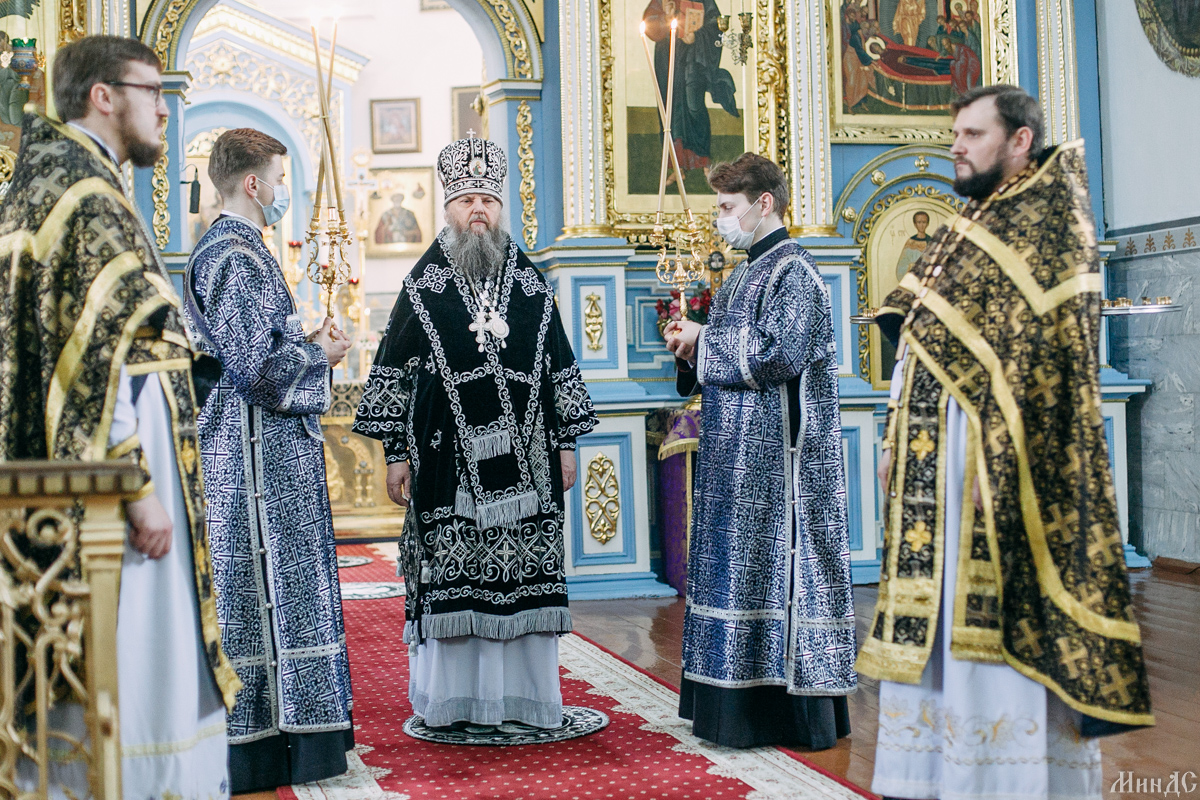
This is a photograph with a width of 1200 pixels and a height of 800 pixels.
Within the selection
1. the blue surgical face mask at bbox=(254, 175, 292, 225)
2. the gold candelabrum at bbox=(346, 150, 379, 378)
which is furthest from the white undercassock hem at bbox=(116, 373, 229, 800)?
the gold candelabrum at bbox=(346, 150, 379, 378)

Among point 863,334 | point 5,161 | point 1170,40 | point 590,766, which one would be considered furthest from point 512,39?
point 590,766

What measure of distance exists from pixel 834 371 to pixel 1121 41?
15.7ft

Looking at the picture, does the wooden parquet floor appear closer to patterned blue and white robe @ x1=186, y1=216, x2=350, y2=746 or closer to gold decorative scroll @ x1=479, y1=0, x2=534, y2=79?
patterned blue and white robe @ x1=186, y1=216, x2=350, y2=746

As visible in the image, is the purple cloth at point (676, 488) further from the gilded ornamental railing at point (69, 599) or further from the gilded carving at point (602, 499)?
the gilded ornamental railing at point (69, 599)

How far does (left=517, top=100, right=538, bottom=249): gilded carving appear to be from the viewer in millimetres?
7020

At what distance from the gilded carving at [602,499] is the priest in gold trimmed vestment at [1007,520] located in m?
3.98

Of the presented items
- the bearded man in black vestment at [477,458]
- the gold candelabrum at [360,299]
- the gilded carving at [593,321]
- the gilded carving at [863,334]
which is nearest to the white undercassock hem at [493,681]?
the bearded man in black vestment at [477,458]

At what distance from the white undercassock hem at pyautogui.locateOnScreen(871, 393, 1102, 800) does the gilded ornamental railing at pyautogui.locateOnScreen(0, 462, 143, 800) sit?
63.0 inches

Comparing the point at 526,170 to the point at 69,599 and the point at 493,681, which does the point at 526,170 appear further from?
the point at 69,599

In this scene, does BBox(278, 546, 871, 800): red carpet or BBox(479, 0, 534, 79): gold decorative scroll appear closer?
BBox(278, 546, 871, 800): red carpet

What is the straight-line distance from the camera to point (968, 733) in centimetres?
260

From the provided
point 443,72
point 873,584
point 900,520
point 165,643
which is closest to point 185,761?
point 165,643

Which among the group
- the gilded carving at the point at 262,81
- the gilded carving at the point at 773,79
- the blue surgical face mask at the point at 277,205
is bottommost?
the blue surgical face mask at the point at 277,205

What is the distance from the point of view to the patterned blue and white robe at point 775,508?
3.71 m
